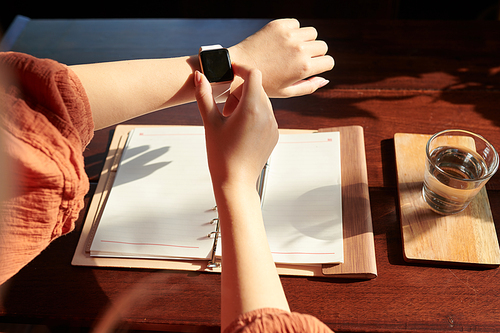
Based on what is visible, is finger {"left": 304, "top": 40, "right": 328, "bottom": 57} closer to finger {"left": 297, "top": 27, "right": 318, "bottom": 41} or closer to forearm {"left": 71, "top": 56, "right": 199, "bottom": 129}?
finger {"left": 297, "top": 27, "right": 318, "bottom": 41}

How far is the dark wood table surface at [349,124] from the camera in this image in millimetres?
606

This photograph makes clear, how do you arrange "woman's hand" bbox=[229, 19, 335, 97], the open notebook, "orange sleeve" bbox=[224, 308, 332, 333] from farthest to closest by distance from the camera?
1. "woman's hand" bbox=[229, 19, 335, 97]
2. the open notebook
3. "orange sleeve" bbox=[224, 308, 332, 333]

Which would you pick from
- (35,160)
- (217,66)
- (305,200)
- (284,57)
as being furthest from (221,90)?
(35,160)

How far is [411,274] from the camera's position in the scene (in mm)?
637

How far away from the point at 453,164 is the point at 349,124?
0.23 metres

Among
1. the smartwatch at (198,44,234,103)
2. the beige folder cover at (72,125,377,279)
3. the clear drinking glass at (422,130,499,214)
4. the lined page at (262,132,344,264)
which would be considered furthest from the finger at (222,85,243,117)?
the clear drinking glass at (422,130,499,214)

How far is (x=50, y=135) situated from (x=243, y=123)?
0.88 ft

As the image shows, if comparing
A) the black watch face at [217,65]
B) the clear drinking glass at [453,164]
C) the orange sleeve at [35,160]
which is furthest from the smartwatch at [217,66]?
the clear drinking glass at [453,164]

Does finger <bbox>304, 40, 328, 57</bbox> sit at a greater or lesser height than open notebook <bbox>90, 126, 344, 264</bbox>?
greater

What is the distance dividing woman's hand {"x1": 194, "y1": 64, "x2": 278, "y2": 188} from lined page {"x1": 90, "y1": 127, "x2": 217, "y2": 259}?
6.5 inches

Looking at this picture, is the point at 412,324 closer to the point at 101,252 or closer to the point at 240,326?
the point at 240,326

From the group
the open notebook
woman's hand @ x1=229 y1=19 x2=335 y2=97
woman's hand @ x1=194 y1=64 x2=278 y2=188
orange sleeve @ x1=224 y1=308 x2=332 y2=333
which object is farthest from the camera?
woman's hand @ x1=229 y1=19 x2=335 y2=97

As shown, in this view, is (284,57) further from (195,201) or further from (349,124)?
(195,201)

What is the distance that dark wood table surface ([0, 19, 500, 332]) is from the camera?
1.99 ft
